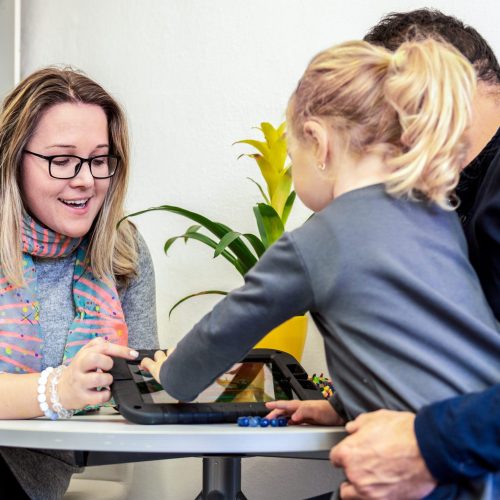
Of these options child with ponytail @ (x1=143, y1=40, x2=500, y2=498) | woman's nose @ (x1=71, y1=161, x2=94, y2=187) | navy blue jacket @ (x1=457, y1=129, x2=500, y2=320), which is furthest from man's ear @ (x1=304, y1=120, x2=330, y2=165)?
woman's nose @ (x1=71, y1=161, x2=94, y2=187)

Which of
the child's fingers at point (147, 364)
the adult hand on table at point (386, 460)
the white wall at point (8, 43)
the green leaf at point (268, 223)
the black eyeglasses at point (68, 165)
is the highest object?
the white wall at point (8, 43)

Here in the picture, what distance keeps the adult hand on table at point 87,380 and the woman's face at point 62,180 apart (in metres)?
0.47

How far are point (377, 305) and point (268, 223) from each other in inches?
38.0

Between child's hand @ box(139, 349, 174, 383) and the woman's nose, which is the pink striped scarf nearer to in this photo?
the woman's nose

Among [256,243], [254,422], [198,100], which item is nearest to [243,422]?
[254,422]

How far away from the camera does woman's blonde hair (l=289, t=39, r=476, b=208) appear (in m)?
1.06

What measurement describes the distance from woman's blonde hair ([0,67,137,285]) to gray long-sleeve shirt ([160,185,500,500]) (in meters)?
0.70

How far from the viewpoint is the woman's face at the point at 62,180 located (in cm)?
165

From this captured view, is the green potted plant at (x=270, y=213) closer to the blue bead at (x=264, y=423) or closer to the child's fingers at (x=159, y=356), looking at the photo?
the child's fingers at (x=159, y=356)

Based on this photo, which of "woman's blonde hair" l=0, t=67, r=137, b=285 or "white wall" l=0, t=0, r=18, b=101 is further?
"white wall" l=0, t=0, r=18, b=101

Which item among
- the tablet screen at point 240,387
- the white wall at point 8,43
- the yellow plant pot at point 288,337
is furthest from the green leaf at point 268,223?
the white wall at point 8,43

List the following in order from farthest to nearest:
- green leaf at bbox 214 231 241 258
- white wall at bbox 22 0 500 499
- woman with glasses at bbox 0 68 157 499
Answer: white wall at bbox 22 0 500 499
green leaf at bbox 214 231 241 258
woman with glasses at bbox 0 68 157 499

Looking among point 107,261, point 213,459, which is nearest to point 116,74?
point 107,261

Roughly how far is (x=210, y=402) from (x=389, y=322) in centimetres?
36
